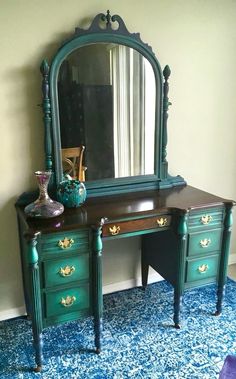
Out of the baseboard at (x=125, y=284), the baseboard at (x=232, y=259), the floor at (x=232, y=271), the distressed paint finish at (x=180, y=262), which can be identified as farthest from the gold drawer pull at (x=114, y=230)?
the baseboard at (x=232, y=259)

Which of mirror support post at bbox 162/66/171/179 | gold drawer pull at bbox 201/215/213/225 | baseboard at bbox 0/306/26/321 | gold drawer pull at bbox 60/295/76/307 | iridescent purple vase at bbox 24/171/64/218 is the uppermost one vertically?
mirror support post at bbox 162/66/171/179

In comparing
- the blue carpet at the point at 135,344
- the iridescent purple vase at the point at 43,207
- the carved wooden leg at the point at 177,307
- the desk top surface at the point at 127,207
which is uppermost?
the iridescent purple vase at the point at 43,207

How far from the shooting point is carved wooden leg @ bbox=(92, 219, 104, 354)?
5.49 feet

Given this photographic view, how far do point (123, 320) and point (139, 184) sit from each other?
0.88 meters

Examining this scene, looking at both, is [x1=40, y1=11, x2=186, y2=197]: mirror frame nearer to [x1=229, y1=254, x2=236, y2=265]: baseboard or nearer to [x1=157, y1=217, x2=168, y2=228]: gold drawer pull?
[x1=157, y1=217, x2=168, y2=228]: gold drawer pull

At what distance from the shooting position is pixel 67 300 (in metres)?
1.73

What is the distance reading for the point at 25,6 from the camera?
180 cm

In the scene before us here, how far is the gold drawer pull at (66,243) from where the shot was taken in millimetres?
1638

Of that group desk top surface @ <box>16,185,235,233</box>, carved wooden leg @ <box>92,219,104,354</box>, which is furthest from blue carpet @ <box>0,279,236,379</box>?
desk top surface @ <box>16,185,235,233</box>

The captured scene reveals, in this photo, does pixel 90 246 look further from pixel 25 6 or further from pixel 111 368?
pixel 25 6

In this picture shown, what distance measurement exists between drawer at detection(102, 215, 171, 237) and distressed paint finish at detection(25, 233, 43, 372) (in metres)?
0.38

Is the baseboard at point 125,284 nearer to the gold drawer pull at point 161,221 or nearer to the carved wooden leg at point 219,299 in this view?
the carved wooden leg at point 219,299

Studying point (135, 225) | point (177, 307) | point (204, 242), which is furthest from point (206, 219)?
point (177, 307)

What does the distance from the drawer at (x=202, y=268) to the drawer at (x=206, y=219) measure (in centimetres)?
21
